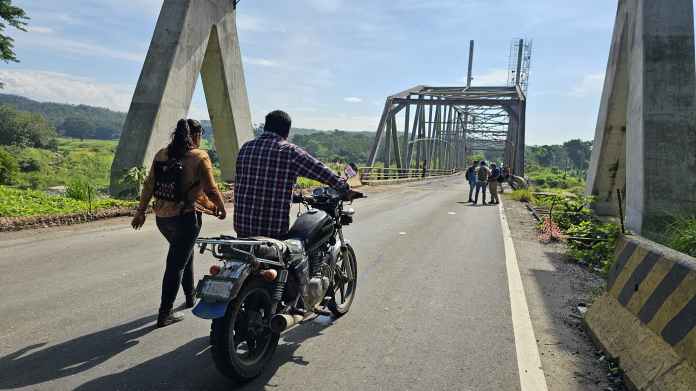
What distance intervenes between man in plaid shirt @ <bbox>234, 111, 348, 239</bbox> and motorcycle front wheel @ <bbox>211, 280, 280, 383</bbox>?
1.76 feet

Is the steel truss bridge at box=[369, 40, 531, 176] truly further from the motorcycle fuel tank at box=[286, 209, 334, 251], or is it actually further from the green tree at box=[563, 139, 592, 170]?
the green tree at box=[563, 139, 592, 170]

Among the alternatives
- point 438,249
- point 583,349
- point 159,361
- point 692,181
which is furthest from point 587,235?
point 159,361

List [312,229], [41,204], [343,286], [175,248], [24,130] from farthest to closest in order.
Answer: [24,130]
[41,204]
[343,286]
[175,248]
[312,229]

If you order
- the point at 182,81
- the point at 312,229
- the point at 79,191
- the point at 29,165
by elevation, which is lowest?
the point at 29,165

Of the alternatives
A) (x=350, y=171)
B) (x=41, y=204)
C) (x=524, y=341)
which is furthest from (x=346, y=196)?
(x=41, y=204)

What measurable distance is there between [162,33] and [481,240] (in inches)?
373

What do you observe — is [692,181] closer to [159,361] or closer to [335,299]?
[335,299]

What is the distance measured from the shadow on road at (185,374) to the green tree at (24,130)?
79.0 m

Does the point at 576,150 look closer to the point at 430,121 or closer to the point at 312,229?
the point at 430,121

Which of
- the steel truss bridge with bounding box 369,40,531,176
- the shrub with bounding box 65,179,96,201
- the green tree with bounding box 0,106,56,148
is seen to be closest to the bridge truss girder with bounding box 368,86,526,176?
the steel truss bridge with bounding box 369,40,531,176

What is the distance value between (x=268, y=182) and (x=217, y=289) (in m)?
0.95

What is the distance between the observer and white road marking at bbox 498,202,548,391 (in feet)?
10.7

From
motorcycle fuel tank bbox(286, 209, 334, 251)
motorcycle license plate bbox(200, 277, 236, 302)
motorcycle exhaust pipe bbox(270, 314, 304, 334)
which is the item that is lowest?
motorcycle exhaust pipe bbox(270, 314, 304, 334)

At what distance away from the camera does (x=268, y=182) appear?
3.55 m
